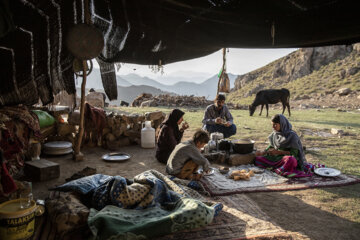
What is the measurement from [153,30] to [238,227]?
8.12 feet

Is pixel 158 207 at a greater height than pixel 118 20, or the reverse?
pixel 118 20

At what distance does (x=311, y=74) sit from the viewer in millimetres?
33312

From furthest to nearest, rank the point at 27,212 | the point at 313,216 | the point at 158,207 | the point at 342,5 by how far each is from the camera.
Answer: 1. the point at 313,216
2. the point at 158,207
3. the point at 342,5
4. the point at 27,212

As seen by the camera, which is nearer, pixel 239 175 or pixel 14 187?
pixel 14 187

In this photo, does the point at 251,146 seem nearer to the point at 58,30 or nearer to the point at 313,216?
the point at 313,216

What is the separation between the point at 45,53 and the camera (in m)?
3.01

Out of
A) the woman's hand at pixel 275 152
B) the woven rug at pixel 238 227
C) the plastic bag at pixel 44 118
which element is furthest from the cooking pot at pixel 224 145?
the plastic bag at pixel 44 118

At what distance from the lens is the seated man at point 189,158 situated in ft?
11.5

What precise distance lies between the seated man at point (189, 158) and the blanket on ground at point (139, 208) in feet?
2.12

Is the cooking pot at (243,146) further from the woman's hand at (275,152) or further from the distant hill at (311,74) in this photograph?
the distant hill at (311,74)

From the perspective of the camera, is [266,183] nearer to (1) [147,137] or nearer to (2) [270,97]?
(1) [147,137]

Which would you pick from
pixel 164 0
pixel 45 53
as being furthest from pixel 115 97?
pixel 164 0

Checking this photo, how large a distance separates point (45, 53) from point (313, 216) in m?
3.80

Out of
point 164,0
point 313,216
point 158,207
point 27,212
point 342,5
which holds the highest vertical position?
point 164,0
